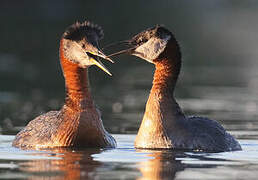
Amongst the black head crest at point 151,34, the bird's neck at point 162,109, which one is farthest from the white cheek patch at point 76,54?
the bird's neck at point 162,109

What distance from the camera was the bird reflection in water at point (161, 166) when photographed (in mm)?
14875

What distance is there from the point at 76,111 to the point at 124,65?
22669 mm

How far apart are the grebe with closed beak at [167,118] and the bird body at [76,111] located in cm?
84

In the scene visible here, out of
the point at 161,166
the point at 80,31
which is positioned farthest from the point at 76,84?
the point at 161,166

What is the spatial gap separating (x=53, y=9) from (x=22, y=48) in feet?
67.4

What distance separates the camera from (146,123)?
717 inches

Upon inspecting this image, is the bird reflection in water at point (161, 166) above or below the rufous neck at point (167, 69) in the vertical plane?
below

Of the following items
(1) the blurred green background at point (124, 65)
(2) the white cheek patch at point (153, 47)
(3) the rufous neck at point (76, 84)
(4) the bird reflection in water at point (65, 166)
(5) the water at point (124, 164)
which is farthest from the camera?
(1) the blurred green background at point (124, 65)

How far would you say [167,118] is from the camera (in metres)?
18.2

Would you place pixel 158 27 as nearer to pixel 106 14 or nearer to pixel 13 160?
pixel 13 160

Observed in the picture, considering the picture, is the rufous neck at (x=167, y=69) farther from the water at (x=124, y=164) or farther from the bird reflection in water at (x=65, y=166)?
the bird reflection in water at (x=65, y=166)

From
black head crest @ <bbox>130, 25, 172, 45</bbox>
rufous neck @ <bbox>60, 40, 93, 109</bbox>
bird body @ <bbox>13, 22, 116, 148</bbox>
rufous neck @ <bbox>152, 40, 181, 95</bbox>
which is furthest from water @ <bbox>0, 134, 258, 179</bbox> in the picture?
black head crest @ <bbox>130, 25, 172, 45</bbox>

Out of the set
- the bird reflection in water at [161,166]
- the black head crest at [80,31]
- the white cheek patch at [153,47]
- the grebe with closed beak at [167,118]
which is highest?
the black head crest at [80,31]


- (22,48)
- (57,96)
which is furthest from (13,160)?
(22,48)
